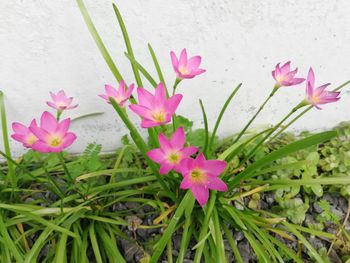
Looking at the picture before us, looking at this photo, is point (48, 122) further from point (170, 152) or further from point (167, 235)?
point (167, 235)

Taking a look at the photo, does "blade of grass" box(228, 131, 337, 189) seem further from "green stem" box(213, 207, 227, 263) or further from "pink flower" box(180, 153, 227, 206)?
"pink flower" box(180, 153, 227, 206)

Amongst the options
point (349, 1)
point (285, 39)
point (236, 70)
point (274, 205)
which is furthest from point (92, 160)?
point (349, 1)

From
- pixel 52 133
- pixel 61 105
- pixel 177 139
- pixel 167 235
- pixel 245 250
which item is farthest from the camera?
pixel 245 250

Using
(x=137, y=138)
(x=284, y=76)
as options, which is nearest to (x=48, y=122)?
(x=137, y=138)

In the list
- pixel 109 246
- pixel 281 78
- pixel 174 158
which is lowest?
pixel 109 246

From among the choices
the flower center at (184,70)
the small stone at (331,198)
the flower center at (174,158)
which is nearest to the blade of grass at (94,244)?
the flower center at (174,158)

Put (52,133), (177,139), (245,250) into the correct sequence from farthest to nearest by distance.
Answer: (245,250) < (52,133) < (177,139)
